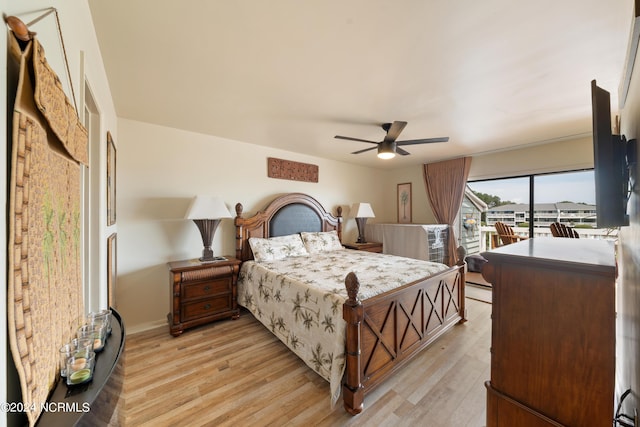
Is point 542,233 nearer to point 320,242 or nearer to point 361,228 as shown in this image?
point 361,228

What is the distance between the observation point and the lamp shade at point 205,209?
2.73 meters

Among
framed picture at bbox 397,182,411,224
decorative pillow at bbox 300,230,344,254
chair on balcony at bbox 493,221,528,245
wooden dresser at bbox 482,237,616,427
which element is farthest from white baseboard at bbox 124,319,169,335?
chair on balcony at bbox 493,221,528,245

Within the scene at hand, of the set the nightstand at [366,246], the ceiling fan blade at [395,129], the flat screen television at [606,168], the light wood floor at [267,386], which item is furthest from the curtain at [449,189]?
the flat screen television at [606,168]

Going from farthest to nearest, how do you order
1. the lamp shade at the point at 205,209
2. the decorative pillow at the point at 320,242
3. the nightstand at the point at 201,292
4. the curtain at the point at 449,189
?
the curtain at the point at 449,189 < the decorative pillow at the point at 320,242 < the lamp shade at the point at 205,209 < the nightstand at the point at 201,292

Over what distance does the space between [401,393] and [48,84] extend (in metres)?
2.51

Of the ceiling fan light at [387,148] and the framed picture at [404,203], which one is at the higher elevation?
the ceiling fan light at [387,148]

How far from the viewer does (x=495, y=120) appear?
266cm

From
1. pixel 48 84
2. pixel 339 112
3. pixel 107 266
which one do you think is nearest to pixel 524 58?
pixel 339 112

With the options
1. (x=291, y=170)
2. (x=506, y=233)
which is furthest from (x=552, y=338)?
(x=506, y=233)

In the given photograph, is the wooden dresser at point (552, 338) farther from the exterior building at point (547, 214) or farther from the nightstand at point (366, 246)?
the exterior building at point (547, 214)

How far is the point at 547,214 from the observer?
12.1ft

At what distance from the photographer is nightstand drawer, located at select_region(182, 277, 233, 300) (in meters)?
2.63

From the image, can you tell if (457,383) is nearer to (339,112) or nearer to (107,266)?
(339,112)

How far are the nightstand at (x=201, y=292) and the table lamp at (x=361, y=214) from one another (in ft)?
7.93
